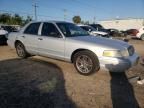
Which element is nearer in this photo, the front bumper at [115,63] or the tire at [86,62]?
the front bumper at [115,63]

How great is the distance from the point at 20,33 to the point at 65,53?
2562mm

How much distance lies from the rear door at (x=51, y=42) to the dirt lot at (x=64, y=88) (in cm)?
52

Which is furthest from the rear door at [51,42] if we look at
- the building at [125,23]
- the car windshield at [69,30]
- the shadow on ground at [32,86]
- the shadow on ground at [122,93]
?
the building at [125,23]

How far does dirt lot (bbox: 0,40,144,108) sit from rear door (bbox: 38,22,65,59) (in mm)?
523

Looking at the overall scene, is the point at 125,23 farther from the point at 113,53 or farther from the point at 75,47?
the point at 113,53

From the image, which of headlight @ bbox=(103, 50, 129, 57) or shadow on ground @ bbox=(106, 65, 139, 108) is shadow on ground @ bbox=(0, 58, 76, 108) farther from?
headlight @ bbox=(103, 50, 129, 57)

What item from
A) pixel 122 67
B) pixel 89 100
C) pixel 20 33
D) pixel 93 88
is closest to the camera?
pixel 89 100

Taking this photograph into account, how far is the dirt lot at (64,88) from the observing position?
429cm

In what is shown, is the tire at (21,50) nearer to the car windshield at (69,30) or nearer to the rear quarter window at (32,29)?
the rear quarter window at (32,29)

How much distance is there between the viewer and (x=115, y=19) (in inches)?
2687

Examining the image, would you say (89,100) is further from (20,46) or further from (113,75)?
(20,46)

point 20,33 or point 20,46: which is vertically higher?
point 20,33

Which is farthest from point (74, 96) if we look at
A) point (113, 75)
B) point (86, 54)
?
point (113, 75)

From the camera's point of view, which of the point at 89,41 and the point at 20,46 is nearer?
the point at 89,41
